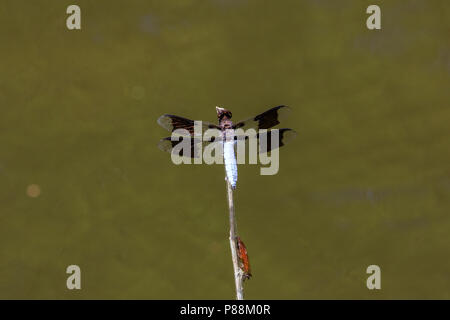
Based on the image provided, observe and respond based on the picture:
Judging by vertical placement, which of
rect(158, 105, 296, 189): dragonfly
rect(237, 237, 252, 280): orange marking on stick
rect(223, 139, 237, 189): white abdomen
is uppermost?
rect(158, 105, 296, 189): dragonfly

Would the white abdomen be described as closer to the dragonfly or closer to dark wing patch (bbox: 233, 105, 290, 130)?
the dragonfly

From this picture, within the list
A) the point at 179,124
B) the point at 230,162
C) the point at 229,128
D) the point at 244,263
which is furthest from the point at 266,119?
the point at 244,263

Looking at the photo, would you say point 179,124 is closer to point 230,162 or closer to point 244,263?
point 230,162

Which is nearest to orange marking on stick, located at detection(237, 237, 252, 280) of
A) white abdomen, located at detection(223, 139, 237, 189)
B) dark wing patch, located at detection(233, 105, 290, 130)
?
white abdomen, located at detection(223, 139, 237, 189)

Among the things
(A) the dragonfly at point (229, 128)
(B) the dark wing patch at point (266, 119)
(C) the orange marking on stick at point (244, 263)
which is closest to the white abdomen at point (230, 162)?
(A) the dragonfly at point (229, 128)

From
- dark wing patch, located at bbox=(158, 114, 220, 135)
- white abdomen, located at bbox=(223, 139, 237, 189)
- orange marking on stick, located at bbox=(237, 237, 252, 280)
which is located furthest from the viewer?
dark wing patch, located at bbox=(158, 114, 220, 135)

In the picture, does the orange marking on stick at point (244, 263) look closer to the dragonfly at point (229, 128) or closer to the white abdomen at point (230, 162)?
the white abdomen at point (230, 162)
